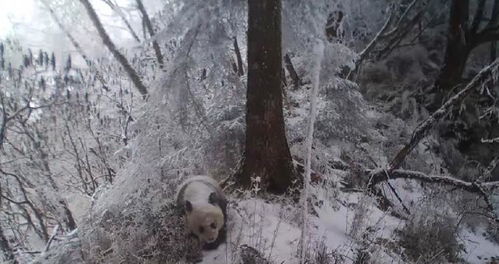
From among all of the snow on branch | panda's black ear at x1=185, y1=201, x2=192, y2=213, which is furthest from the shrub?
panda's black ear at x1=185, y1=201, x2=192, y2=213

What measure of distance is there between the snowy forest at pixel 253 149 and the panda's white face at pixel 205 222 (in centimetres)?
16

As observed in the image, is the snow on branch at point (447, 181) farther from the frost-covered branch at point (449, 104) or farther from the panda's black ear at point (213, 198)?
the panda's black ear at point (213, 198)

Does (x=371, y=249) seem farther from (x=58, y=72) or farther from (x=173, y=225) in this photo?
(x=58, y=72)

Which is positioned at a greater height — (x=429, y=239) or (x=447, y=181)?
(x=447, y=181)

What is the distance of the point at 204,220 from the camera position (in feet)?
14.2

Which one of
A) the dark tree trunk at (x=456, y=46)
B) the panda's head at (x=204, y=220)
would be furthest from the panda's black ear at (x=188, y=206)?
the dark tree trunk at (x=456, y=46)

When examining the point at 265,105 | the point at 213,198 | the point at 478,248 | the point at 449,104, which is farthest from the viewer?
the point at 478,248

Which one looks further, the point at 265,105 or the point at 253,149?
the point at 253,149

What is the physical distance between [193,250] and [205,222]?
1.07 feet

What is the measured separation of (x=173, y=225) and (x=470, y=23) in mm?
10601

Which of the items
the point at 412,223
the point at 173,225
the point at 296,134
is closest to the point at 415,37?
the point at 296,134

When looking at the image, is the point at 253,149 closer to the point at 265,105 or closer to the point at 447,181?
the point at 265,105

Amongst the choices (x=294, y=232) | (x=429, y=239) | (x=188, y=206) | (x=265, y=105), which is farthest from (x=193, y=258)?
(x=429, y=239)

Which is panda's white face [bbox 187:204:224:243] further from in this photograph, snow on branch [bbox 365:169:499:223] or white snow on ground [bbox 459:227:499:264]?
white snow on ground [bbox 459:227:499:264]
